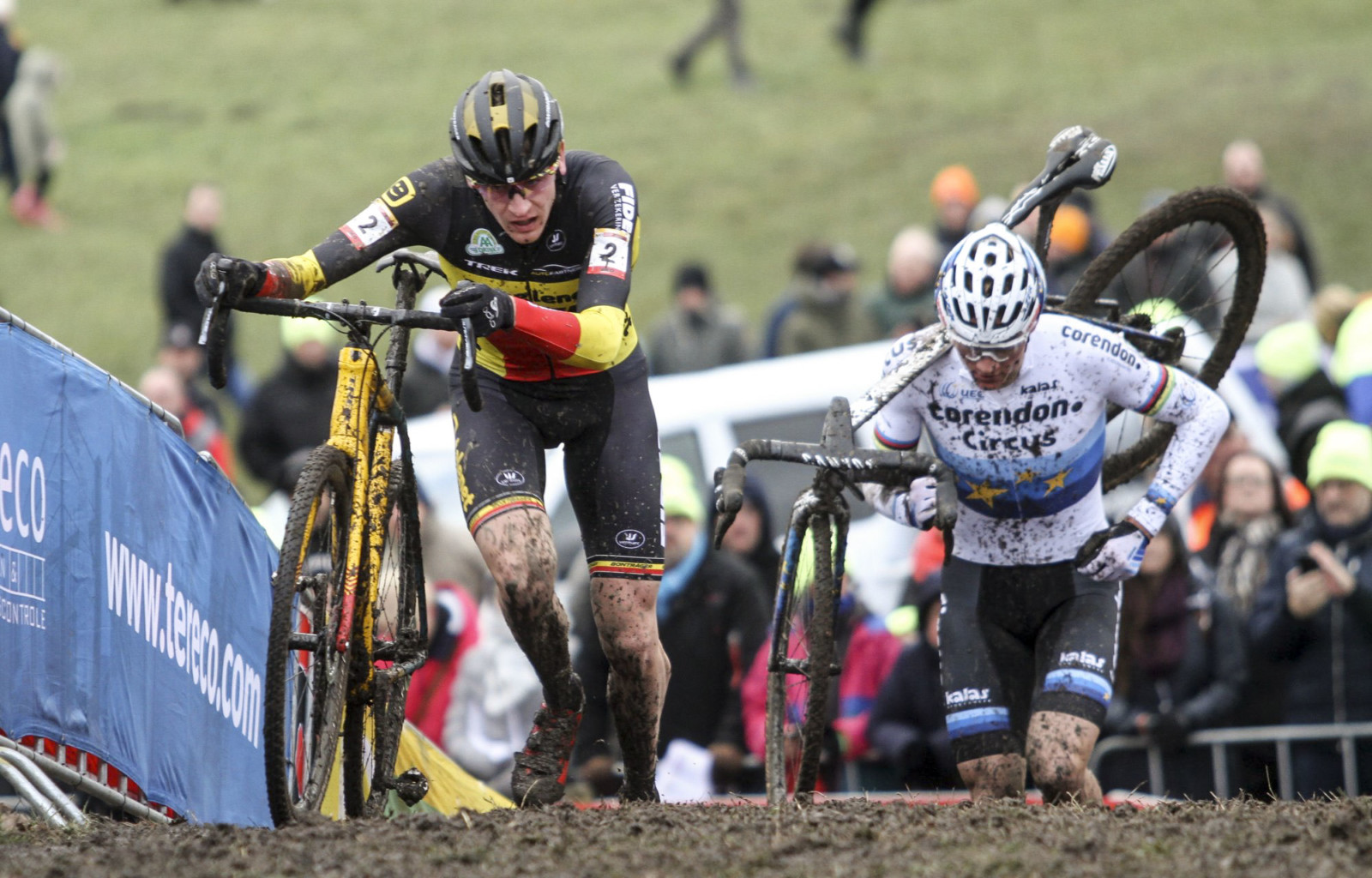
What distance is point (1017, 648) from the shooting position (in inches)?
321

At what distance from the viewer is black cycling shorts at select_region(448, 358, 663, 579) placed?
7.67 meters

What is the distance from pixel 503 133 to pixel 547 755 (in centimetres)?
246

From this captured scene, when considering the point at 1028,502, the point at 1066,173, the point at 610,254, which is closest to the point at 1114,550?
the point at 1028,502

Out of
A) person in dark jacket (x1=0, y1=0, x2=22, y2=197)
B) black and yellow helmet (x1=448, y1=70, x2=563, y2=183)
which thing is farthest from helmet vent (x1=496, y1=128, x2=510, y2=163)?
person in dark jacket (x1=0, y1=0, x2=22, y2=197)

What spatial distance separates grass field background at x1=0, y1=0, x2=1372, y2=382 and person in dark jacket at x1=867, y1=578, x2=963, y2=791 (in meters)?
13.0

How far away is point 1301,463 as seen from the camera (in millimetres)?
12461

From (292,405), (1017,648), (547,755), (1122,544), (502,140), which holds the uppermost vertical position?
(292,405)

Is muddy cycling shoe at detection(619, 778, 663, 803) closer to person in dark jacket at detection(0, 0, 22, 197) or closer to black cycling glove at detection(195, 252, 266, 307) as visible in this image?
black cycling glove at detection(195, 252, 266, 307)

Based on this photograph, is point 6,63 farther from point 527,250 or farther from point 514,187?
point 514,187

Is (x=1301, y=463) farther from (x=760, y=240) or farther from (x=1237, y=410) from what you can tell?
(x=760, y=240)

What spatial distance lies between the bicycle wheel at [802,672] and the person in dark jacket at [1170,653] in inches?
117

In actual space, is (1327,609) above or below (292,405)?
below

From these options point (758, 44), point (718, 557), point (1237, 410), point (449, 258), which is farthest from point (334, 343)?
point (758, 44)

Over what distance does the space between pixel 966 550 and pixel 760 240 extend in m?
19.1
